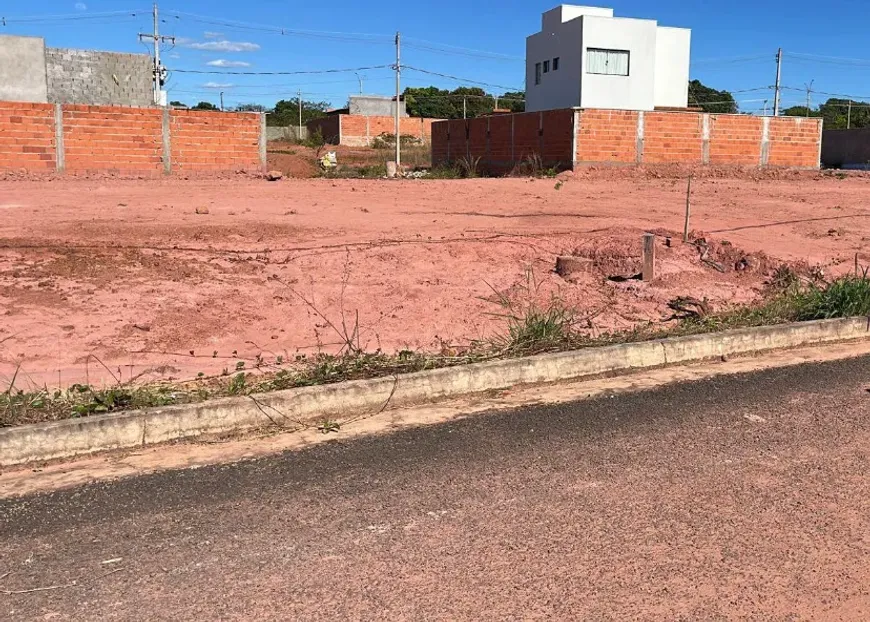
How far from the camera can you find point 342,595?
3201 mm

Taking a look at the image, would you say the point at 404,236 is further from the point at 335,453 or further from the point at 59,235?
the point at 335,453

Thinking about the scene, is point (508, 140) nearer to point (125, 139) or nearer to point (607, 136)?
point (607, 136)

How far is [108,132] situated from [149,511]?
1971 cm

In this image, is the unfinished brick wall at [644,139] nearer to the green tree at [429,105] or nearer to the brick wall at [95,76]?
the brick wall at [95,76]

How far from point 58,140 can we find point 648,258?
17032 millimetres

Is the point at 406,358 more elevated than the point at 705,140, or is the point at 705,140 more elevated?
the point at 705,140

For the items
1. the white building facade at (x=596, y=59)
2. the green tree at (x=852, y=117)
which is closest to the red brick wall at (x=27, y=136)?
the white building facade at (x=596, y=59)

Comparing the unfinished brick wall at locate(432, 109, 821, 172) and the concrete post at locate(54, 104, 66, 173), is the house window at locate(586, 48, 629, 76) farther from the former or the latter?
the concrete post at locate(54, 104, 66, 173)

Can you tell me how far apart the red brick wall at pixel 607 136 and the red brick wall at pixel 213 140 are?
32.6 feet

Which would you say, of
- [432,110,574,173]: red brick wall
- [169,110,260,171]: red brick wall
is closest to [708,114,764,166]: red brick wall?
[432,110,574,173]: red brick wall

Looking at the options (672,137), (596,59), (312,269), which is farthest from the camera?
(596,59)

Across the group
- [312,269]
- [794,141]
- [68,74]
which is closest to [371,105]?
[68,74]

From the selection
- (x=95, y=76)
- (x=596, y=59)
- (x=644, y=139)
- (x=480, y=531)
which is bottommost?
(x=480, y=531)

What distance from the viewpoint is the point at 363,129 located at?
59.1 meters
